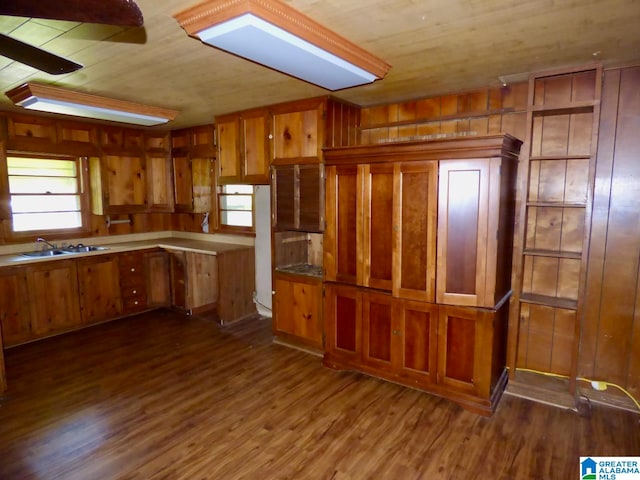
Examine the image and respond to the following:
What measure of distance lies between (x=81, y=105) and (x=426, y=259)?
322cm

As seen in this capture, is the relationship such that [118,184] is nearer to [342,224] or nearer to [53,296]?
[53,296]

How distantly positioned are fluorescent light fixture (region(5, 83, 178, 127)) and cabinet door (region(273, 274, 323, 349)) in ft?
6.89

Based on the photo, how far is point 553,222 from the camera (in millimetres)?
2967

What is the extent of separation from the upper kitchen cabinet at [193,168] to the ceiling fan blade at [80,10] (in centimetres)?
350

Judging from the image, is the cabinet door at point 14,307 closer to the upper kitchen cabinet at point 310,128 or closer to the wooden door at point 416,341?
the upper kitchen cabinet at point 310,128

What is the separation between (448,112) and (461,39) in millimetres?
1169

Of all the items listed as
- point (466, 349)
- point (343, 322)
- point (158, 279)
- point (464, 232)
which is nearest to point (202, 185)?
point (158, 279)

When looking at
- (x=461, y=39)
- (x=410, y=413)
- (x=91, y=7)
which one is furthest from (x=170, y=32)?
(x=410, y=413)

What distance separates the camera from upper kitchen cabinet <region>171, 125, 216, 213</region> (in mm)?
4926

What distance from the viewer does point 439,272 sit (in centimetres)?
280

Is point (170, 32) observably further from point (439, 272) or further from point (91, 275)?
point (91, 275)

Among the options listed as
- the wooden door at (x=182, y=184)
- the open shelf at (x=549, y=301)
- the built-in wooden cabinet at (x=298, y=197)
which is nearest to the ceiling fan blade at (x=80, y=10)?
the built-in wooden cabinet at (x=298, y=197)

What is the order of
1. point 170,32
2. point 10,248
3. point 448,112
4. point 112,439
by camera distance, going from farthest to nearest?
point 10,248 → point 448,112 → point 112,439 → point 170,32

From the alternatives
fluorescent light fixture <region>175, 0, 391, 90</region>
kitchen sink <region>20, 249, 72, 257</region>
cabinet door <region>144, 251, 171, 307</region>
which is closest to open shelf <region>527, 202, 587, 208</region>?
fluorescent light fixture <region>175, 0, 391, 90</region>
